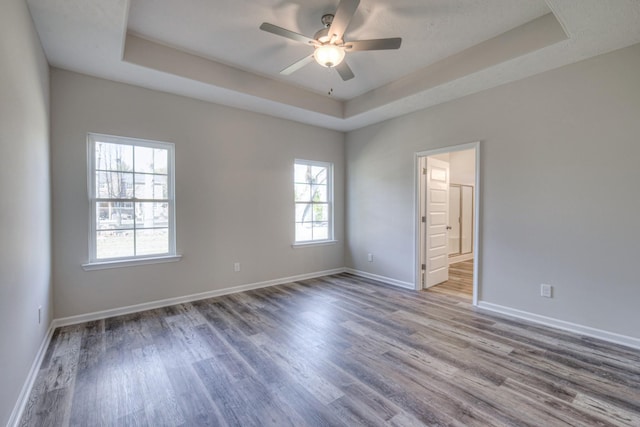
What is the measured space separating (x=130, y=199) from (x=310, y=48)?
2.72 metres

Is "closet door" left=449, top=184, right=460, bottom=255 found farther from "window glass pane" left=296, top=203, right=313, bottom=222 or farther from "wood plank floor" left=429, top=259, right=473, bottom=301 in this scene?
"window glass pane" left=296, top=203, right=313, bottom=222

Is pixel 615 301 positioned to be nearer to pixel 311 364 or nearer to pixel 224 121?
pixel 311 364

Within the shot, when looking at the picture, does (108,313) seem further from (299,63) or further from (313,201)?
(299,63)

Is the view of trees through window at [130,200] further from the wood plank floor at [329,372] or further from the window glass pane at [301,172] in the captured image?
the window glass pane at [301,172]

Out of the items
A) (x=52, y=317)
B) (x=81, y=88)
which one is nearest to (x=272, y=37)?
(x=81, y=88)

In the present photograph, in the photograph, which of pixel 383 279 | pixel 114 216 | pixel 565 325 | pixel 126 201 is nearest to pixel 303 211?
pixel 383 279


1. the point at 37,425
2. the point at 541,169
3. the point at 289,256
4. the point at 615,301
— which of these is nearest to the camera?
the point at 37,425

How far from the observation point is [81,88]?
3127mm

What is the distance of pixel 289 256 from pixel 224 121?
230cm

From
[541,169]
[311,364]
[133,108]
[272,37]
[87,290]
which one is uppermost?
[272,37]

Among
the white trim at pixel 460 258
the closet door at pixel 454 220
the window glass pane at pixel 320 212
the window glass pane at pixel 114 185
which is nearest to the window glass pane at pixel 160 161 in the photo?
the window glass pane at pixel 114 185

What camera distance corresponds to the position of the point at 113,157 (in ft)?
11.1

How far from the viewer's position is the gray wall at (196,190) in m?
3.08

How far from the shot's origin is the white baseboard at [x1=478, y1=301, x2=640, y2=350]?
2.62m
